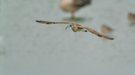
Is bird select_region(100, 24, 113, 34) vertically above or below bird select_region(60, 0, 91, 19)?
below

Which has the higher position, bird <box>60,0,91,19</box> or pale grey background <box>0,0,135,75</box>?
bird <box>60,0,91,19</box>

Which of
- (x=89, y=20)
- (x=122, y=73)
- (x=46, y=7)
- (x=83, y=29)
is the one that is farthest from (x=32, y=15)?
(x=83, y=29)

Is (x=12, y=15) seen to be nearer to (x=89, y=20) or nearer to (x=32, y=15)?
(x=32, y=15)

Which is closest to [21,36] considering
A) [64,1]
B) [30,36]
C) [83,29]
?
[30,36]

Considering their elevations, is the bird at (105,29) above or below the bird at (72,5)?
below

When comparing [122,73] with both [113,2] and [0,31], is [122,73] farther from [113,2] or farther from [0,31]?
[0,31]

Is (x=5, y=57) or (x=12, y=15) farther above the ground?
(x=12, y=15)

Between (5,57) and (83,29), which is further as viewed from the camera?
(5,57)
